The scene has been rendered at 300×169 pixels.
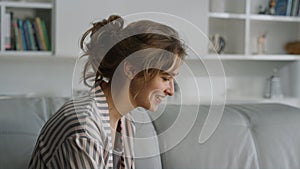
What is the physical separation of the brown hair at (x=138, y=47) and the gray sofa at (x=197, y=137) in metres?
Result: 0.45

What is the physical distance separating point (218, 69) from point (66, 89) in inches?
96.6

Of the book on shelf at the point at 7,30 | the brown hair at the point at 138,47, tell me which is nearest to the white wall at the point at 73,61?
the book on shelf at the point at 7,30

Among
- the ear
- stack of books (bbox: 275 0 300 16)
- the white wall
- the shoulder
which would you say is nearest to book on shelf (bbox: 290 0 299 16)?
stack of books (bbox: 275 0 300 16)

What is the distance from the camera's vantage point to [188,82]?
1.07 meters

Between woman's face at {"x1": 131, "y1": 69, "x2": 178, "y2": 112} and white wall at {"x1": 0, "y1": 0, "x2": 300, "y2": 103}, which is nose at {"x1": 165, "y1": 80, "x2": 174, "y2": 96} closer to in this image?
woman's face at {"x1": 131, "y1": 69, "x2": 178, "y2": 112}

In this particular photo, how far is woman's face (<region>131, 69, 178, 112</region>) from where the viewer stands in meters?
1.01

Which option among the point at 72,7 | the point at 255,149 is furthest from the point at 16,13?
the point at 255,149

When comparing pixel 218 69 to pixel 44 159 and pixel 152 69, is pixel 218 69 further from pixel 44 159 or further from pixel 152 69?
pixel 44 159

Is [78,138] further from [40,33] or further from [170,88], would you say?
[40,33]

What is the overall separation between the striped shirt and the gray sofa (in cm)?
→ 34

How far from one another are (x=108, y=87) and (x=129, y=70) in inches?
10.7

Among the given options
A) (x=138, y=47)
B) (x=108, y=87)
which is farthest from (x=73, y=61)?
(x=138, y=47)

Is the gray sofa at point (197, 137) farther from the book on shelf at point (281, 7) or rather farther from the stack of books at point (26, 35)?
the book on shelf at point (281, 7)

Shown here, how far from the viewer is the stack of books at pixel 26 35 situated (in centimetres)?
294
